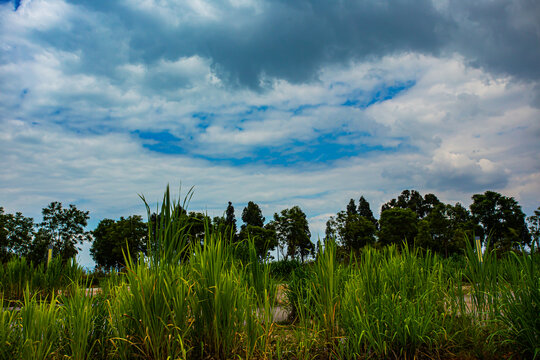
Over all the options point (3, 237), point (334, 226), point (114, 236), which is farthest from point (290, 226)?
point (3, 237)

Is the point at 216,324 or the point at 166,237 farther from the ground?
the point at 166,237

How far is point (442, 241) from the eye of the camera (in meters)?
33.4

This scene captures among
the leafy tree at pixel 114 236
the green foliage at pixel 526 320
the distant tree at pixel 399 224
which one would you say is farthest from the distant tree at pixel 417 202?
the green foliage at pixel 526 320

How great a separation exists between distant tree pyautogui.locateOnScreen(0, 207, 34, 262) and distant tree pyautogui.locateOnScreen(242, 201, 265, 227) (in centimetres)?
2606

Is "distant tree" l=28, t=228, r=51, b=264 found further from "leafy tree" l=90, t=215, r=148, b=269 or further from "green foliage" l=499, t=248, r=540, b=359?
"green foliage" l=499, t=248, r=540, b=359

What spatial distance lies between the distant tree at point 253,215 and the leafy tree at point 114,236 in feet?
45.1

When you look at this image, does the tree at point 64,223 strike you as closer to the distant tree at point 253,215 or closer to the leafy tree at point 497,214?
the distant tree at point 253,215

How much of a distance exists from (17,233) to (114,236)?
10127 millimetres

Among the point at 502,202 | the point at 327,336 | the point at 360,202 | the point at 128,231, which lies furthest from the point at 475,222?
the point at 327,336

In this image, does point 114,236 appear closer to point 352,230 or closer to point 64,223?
point 64,223

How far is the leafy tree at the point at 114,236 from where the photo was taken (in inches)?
1676

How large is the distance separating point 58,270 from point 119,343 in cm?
709

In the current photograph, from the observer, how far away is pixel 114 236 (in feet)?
143

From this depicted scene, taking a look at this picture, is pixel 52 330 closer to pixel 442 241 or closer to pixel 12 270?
pixel 12 270
